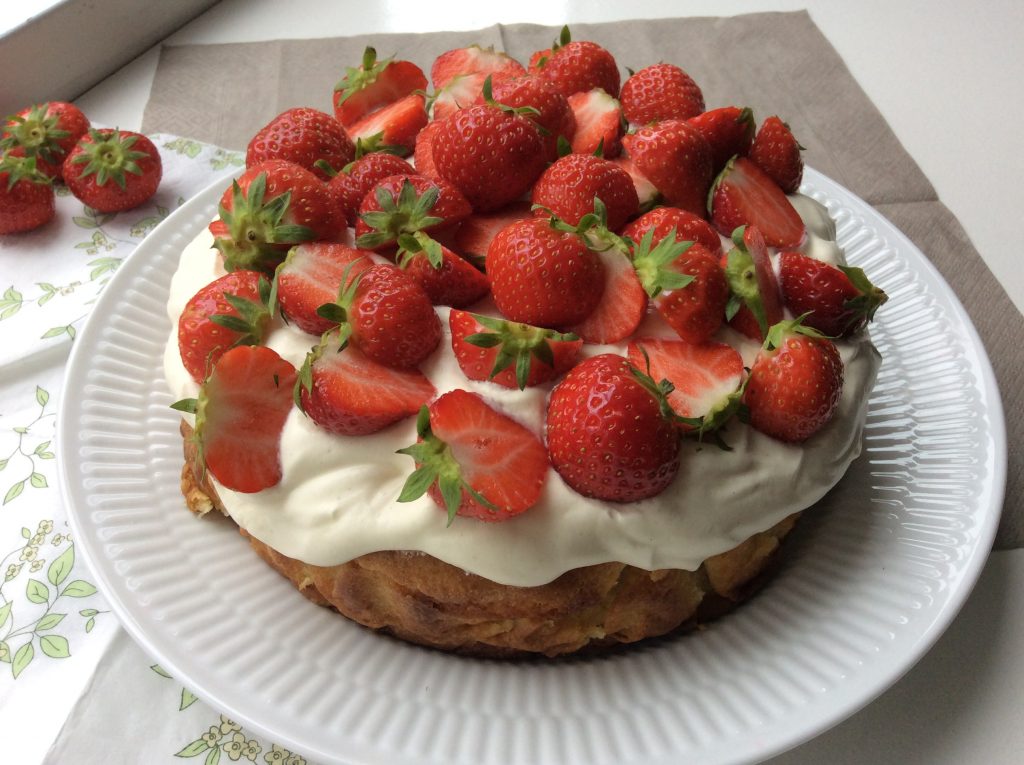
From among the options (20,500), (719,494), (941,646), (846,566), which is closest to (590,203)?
(719,494)

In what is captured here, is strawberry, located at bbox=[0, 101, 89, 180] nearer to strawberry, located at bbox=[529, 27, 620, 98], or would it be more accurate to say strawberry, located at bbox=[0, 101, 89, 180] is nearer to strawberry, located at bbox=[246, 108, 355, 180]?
strawberry, located at bbox=[246, 108, 355, 180]

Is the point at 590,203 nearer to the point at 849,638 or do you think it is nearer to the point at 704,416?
the point at 704,416

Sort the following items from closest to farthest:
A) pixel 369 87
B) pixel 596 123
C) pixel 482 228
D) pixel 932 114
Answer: pixel 482 228 < pixel 596 123 < pixel 369 87 < pixel 932 114

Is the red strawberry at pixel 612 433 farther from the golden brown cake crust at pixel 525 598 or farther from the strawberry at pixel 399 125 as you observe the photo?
the strawberry at pixel 399 125

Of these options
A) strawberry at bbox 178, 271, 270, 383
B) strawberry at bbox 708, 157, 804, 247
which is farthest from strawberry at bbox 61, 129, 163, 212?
strawberry at bbox 708, 157, 804, 247

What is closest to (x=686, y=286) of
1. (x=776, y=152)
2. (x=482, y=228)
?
(x=482, y=228)

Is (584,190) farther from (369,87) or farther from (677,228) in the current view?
(369,87)
